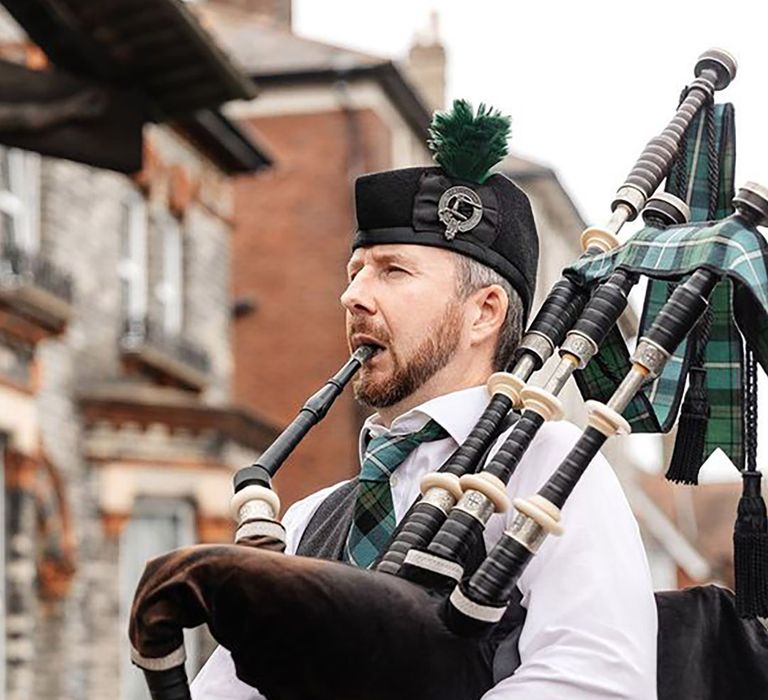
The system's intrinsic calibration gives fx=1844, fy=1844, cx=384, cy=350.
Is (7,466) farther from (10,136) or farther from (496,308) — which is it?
(496,308)

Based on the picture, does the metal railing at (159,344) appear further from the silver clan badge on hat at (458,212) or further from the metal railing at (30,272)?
the silver clan badge on hat at (458,212)

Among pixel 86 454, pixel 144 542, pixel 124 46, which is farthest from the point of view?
pixel 144 542

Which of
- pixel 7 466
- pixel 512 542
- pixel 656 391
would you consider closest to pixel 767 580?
pixel 656 391

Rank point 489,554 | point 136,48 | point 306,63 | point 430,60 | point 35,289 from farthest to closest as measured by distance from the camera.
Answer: point 430,60, point 306,63, point 35,289, point 136,48, point 489,554

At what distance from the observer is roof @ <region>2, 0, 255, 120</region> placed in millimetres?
5707

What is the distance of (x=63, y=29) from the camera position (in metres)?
5.75

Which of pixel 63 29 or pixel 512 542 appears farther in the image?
pixel 63 29

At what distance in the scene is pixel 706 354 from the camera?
309 cm

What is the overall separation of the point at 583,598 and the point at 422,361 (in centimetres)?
56

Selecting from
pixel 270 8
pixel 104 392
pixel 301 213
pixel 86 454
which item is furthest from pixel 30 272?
pixel 270 8

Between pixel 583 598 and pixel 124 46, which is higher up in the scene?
pixel 124 46

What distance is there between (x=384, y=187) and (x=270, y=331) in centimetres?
1851

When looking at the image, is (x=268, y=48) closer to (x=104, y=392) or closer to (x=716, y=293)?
(x=104, y=392)

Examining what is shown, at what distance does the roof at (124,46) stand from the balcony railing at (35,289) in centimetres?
627
